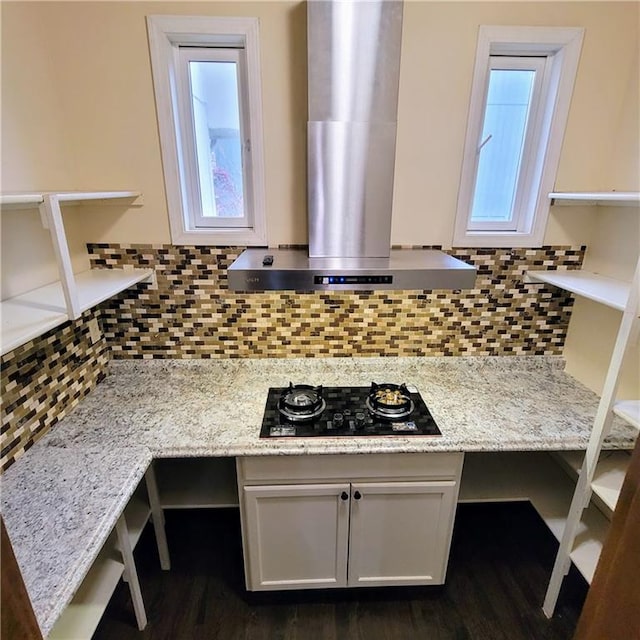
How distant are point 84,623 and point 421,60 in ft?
8.05

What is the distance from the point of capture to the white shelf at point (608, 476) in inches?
53.0

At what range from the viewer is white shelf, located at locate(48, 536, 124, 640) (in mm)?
1203

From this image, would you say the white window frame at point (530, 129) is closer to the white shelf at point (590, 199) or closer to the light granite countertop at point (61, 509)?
the white shelf at point (590, 199)

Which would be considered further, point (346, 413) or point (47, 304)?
point (346, 413)

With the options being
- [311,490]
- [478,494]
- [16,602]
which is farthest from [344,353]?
[16,602]

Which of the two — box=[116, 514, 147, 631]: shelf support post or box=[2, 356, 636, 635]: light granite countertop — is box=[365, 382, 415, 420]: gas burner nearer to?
box=[2, 356, 636, 635]: light granite countertop

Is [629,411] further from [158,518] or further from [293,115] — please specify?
[158,518]

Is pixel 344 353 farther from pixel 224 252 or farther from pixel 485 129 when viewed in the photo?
pixel 485 129

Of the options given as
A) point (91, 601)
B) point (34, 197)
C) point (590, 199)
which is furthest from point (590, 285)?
point (91, 601)

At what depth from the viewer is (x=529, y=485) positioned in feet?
6.23

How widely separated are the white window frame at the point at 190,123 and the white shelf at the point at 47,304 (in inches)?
14.1

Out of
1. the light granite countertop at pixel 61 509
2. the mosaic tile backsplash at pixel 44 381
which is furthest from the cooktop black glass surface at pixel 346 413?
the mosaic tile backsplash at pixel 44 381

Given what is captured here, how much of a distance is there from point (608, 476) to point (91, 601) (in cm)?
194

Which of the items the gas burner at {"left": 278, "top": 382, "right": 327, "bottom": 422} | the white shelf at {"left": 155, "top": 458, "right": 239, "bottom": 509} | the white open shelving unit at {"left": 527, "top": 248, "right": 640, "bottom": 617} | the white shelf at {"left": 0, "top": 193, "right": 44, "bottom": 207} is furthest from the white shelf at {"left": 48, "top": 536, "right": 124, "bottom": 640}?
the white open shelving unit at {"left": 527, "top": 248, "right": 640, "bottom": 617}
